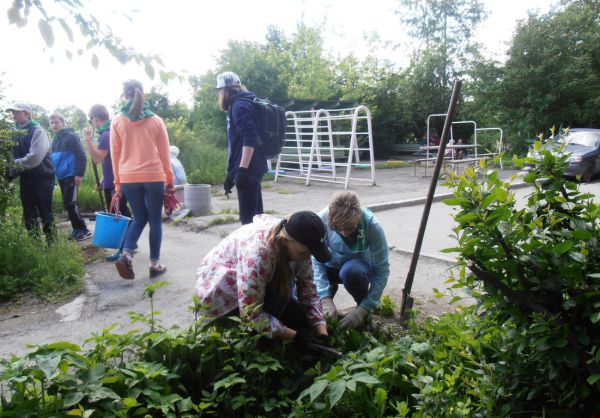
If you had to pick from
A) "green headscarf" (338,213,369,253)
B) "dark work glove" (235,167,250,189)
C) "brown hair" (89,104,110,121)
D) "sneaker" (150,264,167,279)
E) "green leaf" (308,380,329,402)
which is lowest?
"sneaker" (150,264,167,279)

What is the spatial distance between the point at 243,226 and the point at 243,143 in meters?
1.72

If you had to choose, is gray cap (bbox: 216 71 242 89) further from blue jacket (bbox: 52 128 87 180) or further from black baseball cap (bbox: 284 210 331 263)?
blue jacket (bbox: 52 128 87 180)

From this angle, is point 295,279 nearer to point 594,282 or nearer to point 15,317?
point 594,282

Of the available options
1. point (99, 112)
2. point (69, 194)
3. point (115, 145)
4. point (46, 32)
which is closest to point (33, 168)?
point (69, 194)

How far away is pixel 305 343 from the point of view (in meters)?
2.67

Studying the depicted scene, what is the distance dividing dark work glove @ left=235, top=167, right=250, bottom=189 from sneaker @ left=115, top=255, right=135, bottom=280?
1263 millimetres

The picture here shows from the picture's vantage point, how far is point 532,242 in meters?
1.76

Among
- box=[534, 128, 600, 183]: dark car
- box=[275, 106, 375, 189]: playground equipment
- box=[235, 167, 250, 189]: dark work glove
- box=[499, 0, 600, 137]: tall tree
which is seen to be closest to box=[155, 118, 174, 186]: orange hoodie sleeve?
box=[235, 167, 250, 189]: dark work glove

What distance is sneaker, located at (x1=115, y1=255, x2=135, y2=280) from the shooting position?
14.8ft

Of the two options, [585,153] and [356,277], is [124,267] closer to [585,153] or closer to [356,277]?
[356,277]

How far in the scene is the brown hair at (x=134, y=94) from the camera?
440 centimetres

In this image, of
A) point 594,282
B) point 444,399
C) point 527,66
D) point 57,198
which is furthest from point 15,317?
point 527,66

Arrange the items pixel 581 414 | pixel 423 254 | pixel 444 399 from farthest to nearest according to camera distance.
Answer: pixel 423 254, pixel 444 399, pixel 581 414

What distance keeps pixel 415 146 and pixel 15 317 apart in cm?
2102
